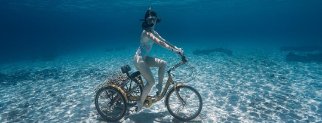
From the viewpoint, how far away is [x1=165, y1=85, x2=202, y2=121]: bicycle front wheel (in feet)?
25.3

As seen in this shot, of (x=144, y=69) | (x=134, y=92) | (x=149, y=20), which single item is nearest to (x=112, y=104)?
(x=134, y=92)

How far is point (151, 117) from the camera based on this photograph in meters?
8.52

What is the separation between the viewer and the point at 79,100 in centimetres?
1091

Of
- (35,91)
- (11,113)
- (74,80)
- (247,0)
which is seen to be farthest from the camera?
(247,0)

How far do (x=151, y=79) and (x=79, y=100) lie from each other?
4598 mm

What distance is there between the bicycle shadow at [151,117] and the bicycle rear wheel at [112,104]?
437mm

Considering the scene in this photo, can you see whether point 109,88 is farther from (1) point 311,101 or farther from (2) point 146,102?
(1) point 311,101

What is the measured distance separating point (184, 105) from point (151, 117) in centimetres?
117

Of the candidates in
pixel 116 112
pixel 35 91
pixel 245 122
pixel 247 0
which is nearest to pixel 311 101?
pixel 245 122

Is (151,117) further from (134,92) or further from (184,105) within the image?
(184,105)

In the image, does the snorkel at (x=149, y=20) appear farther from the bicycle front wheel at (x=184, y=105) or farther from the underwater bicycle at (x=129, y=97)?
the bicycle front wheel at (x=184, y=105)

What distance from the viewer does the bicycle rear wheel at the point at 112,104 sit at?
7.99 metres

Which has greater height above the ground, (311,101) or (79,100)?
(311,101)

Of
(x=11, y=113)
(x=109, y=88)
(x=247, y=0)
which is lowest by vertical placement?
(x=11, y=113)
